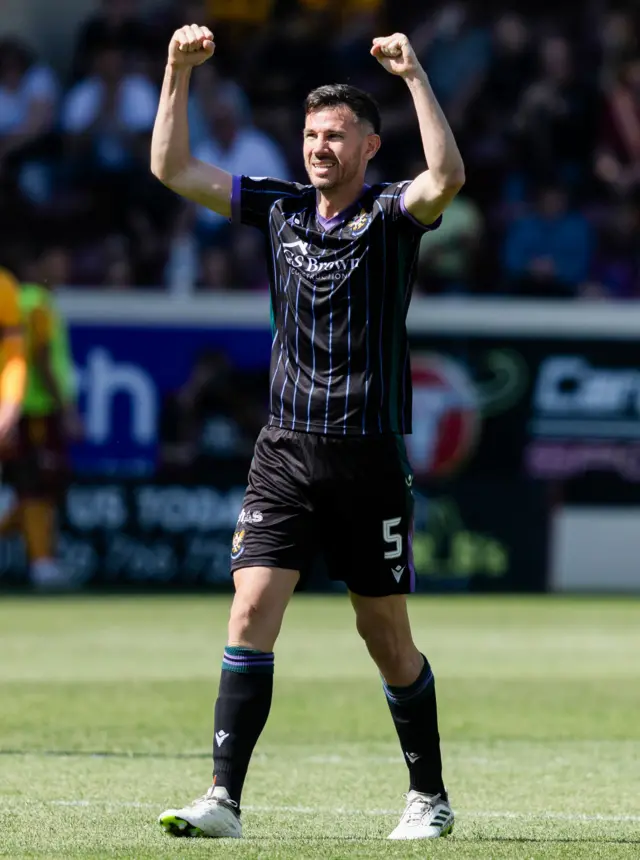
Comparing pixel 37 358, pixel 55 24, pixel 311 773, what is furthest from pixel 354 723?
pixel 55 24

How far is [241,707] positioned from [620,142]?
1376 centimetres

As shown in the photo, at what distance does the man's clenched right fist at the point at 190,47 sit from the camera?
568 cm

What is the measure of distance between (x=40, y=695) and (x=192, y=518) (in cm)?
672

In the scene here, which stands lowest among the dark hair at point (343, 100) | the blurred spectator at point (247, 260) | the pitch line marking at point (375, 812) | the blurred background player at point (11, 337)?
the pitch line marking at point (375, 812)

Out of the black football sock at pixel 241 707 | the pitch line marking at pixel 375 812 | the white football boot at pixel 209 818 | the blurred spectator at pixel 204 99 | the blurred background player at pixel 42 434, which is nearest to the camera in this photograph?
the white football boot at pixel 209 818

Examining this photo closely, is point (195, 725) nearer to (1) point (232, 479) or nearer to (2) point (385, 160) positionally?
(1) point (232, 479)

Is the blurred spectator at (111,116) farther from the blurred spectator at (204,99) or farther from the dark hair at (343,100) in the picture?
the dark hair at (343,100)

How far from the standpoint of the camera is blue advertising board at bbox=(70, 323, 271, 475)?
16.2 metres

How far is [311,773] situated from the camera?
713cm

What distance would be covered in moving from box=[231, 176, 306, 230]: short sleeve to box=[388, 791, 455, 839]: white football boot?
6.12ft

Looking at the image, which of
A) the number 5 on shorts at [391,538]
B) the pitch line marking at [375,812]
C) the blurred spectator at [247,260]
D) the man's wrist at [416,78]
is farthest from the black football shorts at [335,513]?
the blurred spectator at [247,260]

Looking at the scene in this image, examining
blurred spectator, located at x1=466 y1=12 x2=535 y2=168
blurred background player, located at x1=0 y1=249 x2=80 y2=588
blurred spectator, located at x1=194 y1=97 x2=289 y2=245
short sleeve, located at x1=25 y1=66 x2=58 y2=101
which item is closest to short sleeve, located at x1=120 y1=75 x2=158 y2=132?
blurred spectator, located at x1=194 y1=97 x2=289 y2=245

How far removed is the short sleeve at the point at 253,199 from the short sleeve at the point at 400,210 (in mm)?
324

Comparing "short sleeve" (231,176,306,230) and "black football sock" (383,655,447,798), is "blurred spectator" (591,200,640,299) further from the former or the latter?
"black football sock" (383,655,447,798)
